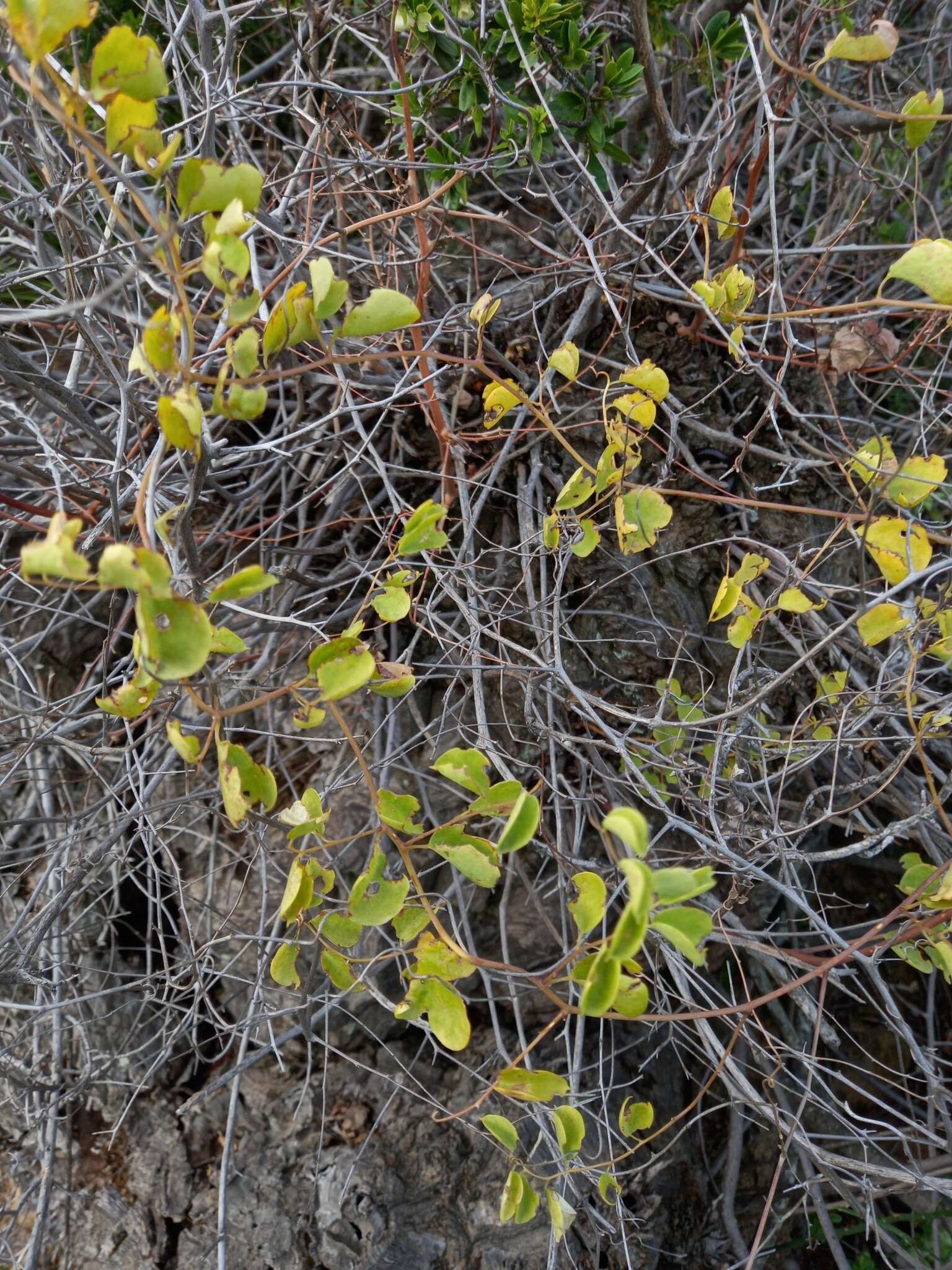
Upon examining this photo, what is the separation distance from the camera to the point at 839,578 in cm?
148

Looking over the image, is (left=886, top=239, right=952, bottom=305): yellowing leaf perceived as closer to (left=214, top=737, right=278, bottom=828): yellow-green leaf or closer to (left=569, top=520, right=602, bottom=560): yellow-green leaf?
(left=569, top=520, right=602, bottom=560): yellow-green leaf

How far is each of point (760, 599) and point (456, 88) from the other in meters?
0.84

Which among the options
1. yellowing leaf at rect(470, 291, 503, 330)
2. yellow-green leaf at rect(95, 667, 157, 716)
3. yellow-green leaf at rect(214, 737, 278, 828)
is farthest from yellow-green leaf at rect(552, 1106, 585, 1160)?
yellowing leaf at rect(470, 291, 503, 330)

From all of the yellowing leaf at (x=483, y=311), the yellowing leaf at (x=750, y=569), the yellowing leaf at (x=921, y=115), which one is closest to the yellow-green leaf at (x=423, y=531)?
the yellowing leaf at (x=483, y=311)

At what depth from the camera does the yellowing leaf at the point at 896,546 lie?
2.88 feet

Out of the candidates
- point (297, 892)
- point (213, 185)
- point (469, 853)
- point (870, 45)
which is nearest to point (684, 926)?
point (469, 853)

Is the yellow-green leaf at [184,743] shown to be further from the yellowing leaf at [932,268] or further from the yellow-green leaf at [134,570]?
the yellowing leaf at [932,268]

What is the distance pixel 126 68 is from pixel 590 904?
682mm

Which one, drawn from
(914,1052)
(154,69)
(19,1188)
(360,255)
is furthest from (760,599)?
(19,1188)

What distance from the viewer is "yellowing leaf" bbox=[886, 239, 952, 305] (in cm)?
74

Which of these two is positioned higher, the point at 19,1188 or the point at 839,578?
the point at 839,578

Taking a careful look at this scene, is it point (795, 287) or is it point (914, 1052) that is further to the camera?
point (795, 287)

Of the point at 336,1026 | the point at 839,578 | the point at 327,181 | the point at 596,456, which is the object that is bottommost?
the point at 336,1026

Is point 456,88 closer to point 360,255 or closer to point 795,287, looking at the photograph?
point 360,255
